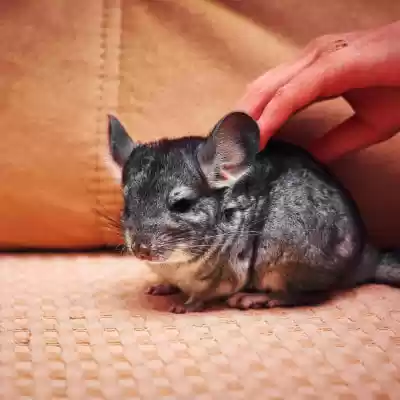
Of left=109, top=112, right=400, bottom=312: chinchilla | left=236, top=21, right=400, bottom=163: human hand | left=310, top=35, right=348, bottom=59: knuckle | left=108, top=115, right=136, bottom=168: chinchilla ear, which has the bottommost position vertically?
left=109, top=112, right=400, bottom=312: chinchilla

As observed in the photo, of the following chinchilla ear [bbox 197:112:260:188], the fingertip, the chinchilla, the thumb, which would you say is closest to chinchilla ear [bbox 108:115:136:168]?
the chinchilla

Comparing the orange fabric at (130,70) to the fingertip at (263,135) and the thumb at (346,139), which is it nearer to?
the thumb at (346,139)

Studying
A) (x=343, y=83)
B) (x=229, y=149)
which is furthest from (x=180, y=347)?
(x=343, y=83)

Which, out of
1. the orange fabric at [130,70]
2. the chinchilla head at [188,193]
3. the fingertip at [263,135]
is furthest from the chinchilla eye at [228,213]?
the orange fabric at [130,70]

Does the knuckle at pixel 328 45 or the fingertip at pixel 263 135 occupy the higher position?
the knuckle at pixel 328 45

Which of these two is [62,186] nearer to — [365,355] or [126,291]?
[126,291]

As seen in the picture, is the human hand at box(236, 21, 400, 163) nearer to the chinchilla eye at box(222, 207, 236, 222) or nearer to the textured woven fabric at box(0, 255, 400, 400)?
the chinchilla eye at box(222, 207, 236, 222)

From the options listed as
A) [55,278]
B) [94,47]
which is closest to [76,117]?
[94,47]
